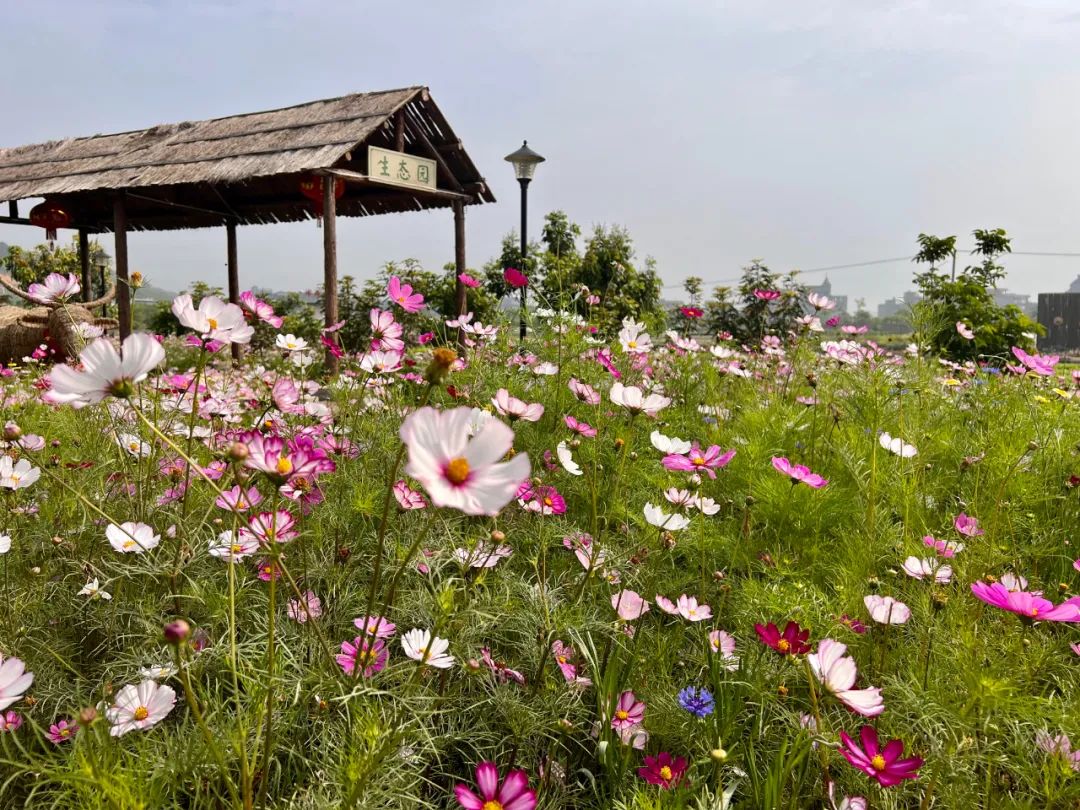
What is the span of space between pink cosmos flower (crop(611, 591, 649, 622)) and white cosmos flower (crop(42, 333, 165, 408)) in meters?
0.82

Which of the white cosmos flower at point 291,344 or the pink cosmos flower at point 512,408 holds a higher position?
the white cosmos flower at point 291,344

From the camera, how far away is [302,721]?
1.00m

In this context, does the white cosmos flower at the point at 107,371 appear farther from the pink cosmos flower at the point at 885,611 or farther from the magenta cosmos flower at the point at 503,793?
the pink cosmos flower at the point at 885,611

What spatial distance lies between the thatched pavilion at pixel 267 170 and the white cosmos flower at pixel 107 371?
4825mm

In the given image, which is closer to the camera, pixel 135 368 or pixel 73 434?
pixel 135 368

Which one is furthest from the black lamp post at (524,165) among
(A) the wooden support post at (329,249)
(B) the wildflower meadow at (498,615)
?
(B) the wildflower meadow at (498,615)

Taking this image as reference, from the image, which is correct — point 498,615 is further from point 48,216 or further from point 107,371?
point 48,216

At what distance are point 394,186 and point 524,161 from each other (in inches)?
62.5

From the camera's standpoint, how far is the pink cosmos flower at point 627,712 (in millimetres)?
1061

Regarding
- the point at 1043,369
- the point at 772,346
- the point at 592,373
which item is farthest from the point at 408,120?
the point at 1043,369

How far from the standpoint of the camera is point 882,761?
2.74 feet

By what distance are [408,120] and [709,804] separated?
22.3 ft

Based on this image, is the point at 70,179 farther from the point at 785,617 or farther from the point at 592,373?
the point at 785,617

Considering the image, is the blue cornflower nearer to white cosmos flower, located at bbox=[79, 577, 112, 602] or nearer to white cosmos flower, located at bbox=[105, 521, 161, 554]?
white cosmos flower, located at bbox=[105, 521, 161, 554]
